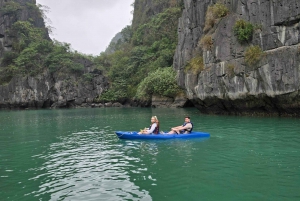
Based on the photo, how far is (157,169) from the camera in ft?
27.4

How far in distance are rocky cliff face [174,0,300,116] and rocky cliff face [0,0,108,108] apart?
3270cm

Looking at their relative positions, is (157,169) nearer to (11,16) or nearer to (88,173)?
(88,173)

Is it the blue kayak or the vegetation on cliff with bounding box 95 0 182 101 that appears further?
the vegetation on cliff with bounding box 95 0 182 101

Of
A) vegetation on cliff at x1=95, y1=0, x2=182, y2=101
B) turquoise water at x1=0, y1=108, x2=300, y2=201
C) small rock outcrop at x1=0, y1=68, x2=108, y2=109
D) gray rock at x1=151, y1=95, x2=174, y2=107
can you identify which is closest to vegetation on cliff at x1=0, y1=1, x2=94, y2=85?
small rock outcrop at x1=0, y1=68, x2=108, y2=109

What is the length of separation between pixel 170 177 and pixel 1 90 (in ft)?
177

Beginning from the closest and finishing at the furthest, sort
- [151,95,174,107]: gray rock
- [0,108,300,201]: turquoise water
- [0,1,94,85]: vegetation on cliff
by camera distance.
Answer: [0,108,300,201]: turquoise water, [151,95,174,107]: gray rock, [0,1,94,85]: vegetation on cliff

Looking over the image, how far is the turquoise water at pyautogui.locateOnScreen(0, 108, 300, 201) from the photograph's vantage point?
6426mm

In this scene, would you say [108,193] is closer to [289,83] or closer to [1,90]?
[289,83]

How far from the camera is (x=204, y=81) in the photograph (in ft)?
80.5

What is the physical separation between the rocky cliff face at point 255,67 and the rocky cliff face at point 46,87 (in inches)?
1287

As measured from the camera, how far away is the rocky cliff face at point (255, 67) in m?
18.0

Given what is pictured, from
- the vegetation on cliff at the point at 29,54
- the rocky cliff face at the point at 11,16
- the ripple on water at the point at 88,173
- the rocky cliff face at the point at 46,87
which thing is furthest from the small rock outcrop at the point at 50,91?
the ripple on water at the point at 88,173

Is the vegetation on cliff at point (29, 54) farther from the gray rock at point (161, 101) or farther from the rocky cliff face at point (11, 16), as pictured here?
the gray rock at point (161, 101)

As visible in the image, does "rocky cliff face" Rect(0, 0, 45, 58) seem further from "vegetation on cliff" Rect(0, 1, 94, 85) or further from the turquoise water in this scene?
the turquoise water
